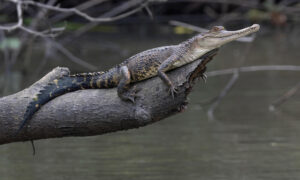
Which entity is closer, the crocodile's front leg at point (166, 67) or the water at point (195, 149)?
the crocodile's front leg at point (166, 67)

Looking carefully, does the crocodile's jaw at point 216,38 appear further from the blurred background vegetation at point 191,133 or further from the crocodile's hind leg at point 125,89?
the blurred background vegetation at point 191,133

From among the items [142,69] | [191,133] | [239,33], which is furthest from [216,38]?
[191,133]

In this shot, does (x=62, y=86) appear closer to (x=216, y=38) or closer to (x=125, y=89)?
(x=125, y=89)

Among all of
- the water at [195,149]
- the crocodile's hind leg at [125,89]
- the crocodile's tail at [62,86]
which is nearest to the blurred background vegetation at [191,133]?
the water at [195,149]

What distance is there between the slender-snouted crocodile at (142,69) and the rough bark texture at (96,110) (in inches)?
2.0

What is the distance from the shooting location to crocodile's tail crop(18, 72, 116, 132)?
4016mm

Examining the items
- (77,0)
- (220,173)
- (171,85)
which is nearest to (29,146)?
(220,173)

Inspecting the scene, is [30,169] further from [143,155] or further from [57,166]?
[143,155]

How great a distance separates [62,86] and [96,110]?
0.38 meters

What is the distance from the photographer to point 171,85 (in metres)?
3.77

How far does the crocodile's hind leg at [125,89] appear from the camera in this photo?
3858mm

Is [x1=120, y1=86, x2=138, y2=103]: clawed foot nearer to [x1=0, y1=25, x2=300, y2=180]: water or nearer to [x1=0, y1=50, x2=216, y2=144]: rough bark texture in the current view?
[x1=0, y1=50, x2=216, y2=144]: rough bark texture

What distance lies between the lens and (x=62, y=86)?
13.7 ft

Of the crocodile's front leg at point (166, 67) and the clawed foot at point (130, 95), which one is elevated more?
the crocodile's front leg at point (166, 67)
